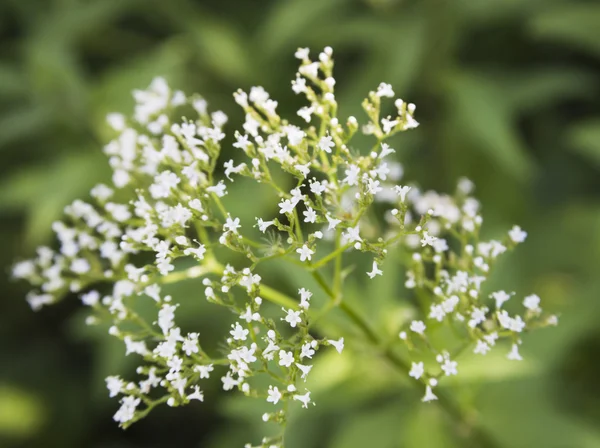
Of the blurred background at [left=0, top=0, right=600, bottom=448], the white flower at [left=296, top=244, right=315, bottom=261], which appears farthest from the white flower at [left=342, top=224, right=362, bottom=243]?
the blurred background at [left=0, top=0, right=600, bottom=448]

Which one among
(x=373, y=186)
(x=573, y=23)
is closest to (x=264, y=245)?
(x=373, y=186)

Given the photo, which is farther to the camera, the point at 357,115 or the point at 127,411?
the point at 357,115

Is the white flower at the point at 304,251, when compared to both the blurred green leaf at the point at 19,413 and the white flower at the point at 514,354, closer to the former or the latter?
the white flower at the point at 514,354

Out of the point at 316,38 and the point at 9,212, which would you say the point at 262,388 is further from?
the point at 9,212

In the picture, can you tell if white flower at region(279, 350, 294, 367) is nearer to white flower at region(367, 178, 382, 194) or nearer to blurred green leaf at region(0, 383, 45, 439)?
white flower at region(367, 178, 382, 194)

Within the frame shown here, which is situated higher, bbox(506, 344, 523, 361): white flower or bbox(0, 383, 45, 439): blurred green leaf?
bbox(0, 383, 45, 439): blurred green leaf

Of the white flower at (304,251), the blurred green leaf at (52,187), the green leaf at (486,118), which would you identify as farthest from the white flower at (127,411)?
the green leaf at (486,118)

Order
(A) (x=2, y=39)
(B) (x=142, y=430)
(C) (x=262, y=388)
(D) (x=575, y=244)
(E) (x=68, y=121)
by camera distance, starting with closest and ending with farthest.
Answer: (C) (x=262, y=388) < (D) (x=575, y=244) < (E) (x=68, y=121) < (B) (x=142, y=430) < (A) (x=2, y=39)

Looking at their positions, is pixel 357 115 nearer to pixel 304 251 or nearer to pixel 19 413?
pixel 304 251

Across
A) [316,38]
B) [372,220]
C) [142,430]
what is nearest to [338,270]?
[372,220]
